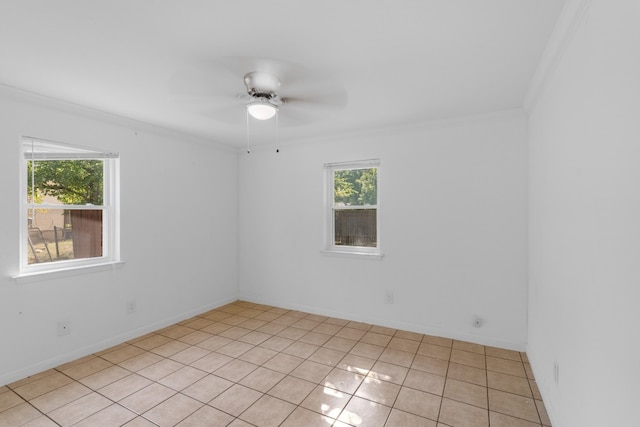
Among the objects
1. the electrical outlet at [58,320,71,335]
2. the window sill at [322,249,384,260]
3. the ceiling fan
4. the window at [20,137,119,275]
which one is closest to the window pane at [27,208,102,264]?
the window at [20,137,119,275]

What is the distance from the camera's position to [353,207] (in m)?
3.88

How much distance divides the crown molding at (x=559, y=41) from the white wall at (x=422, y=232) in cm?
76

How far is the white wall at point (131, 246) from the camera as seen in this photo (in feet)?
8.03

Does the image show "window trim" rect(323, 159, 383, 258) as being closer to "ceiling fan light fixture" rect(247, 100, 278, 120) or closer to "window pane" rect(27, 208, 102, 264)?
"ceiling fan light fixture" rect(247, 100, 278, 120)

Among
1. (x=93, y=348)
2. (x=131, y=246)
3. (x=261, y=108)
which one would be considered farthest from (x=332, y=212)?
(x=93, y=348)

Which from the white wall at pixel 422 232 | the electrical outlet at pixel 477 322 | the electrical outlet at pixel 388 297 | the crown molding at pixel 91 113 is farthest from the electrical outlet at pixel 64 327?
the electrical outlet at pixel 477 322

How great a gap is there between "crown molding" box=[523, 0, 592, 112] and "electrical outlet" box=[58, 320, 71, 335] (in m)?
4.12

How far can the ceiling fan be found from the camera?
2035mm

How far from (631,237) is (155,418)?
2653 millimetres

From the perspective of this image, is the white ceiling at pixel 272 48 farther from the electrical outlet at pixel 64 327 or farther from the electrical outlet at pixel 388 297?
the electrical outlet at pixel 388 297

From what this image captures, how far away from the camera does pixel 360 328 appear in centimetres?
356

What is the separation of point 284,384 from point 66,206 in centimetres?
253

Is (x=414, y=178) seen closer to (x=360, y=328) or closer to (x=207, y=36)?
(x=360, y=328)

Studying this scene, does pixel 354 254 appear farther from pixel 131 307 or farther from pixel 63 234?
pixel 63 234
